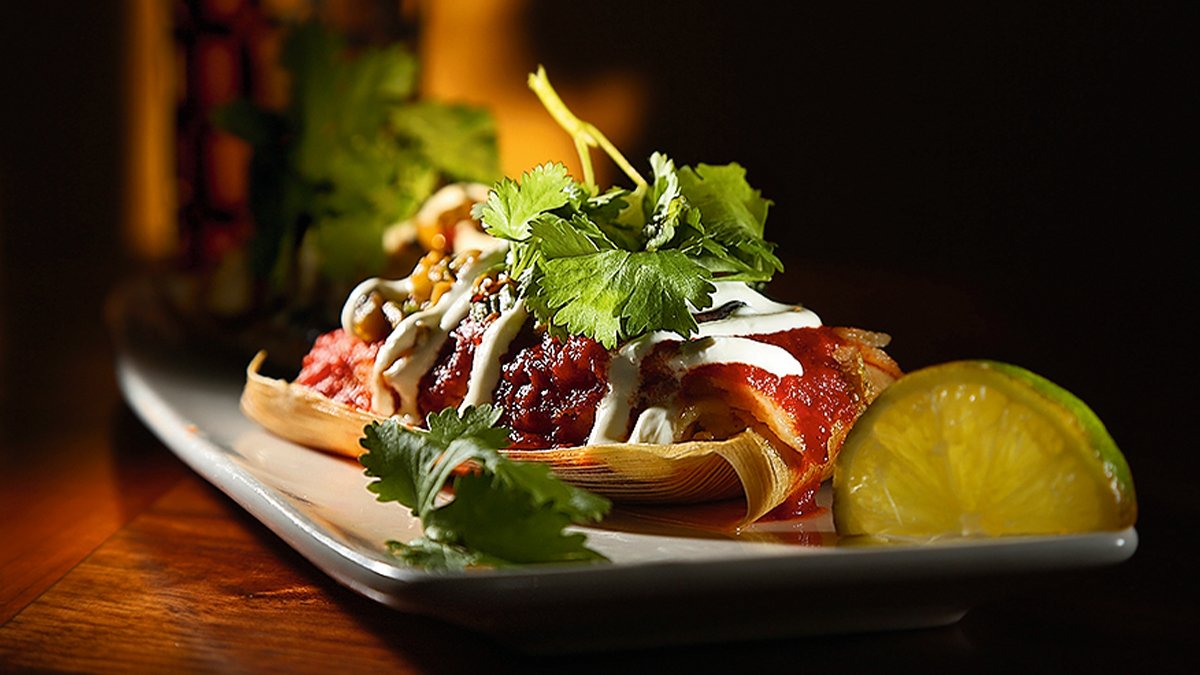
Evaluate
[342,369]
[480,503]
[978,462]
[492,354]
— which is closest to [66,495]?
[342,369]

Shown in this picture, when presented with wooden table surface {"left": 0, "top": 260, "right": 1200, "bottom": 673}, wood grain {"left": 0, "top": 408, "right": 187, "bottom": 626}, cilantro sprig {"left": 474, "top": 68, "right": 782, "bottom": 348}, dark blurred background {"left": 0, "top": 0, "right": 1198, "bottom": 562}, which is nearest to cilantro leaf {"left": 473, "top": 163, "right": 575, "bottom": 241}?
cilantro sprig {"left": 474, "top": 68, "right": 782, "bottom": 348}

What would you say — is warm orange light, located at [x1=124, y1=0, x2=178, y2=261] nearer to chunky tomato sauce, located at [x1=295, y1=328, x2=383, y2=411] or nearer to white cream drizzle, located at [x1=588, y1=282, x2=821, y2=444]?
chunky tomato sauce, located at [x1=295, y1=328, x2=383, y2=411]

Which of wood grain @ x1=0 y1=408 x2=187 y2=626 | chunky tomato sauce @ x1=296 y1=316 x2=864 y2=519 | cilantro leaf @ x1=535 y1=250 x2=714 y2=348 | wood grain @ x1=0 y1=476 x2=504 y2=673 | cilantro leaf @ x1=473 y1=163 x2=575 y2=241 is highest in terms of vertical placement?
cilantro leaf @ x1=473 y1=163 x2=575 y2=241

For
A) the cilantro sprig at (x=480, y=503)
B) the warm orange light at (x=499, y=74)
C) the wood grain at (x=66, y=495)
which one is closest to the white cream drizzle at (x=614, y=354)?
the cilantro sprig at (x=480, y=503)

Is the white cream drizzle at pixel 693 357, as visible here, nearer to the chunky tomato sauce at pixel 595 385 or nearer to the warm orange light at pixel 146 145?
the chunky tomato sauce at pixel 595 385

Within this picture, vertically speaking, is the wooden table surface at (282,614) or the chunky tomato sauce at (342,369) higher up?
the chunky tomato sauce at (342,369)

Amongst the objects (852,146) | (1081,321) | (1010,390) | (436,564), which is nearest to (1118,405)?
(1081,321)

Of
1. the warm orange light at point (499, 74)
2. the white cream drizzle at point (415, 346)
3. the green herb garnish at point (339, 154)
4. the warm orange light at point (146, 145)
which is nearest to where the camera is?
the white cream drizzle at point (415, 346)
